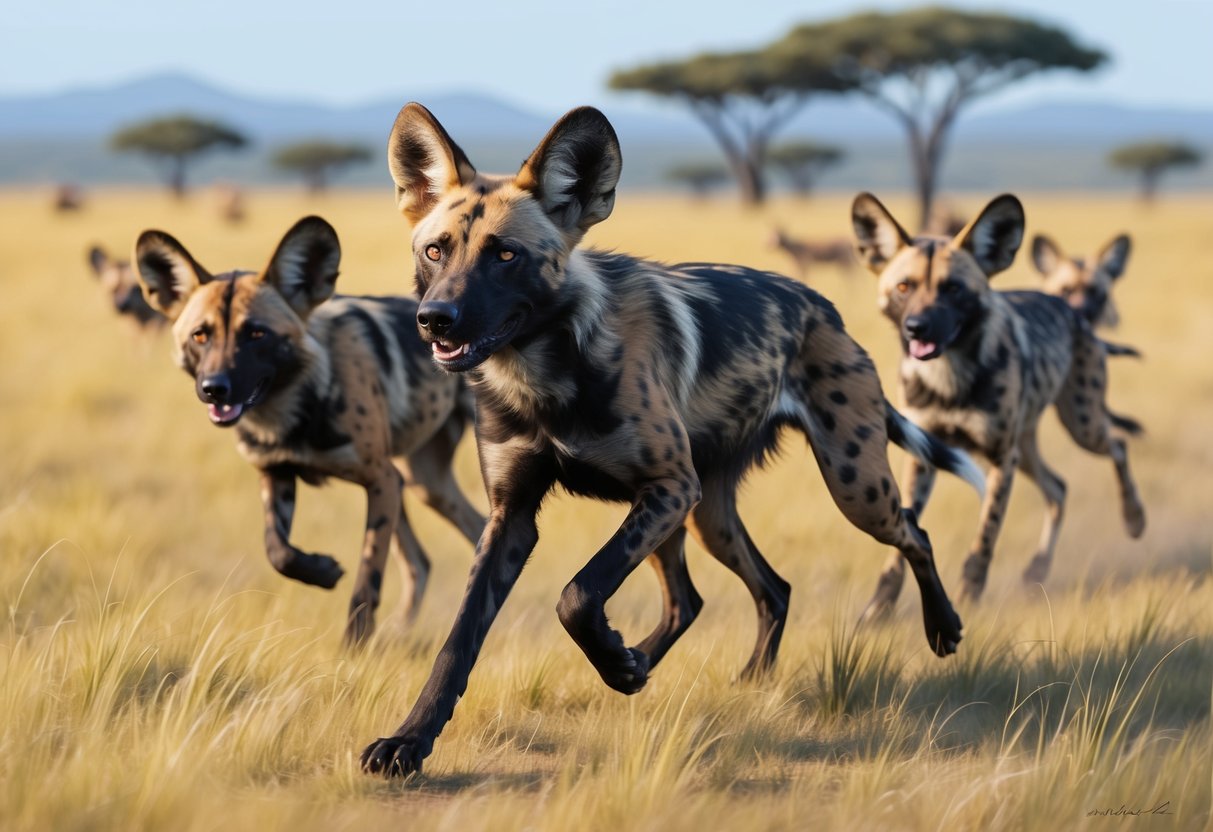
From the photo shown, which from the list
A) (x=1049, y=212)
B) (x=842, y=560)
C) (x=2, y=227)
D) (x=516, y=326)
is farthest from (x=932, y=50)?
(x=516, y=326)

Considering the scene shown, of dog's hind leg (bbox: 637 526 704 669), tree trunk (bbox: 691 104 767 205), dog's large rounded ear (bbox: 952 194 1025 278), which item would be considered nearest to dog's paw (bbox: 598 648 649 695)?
dog's hind leg (bbox: 637 526 704 669)

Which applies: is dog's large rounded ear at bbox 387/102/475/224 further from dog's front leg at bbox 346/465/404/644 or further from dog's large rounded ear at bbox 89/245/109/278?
dog's large rounded ear at bbox 89/245/109/278

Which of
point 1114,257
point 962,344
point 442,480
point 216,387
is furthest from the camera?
point 1114,257

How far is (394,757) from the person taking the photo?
321 centimetres

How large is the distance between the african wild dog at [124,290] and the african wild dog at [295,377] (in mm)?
6312

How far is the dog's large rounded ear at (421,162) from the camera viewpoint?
356 centimetres

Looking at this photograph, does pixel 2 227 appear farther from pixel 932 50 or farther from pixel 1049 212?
pixel 1049 212

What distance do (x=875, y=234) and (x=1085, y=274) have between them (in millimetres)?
2309

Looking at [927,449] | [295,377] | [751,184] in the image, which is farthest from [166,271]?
[751,184]

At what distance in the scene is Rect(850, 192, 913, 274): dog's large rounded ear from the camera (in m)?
5.72

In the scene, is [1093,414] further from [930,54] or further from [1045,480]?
[930,54]

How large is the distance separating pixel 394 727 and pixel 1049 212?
3795cm

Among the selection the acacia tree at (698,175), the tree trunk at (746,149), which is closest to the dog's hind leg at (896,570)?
the tree trunk at (746,149)

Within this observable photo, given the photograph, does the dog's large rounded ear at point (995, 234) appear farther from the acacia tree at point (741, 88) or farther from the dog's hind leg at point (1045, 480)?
the acacia tree at point (741, 88)
